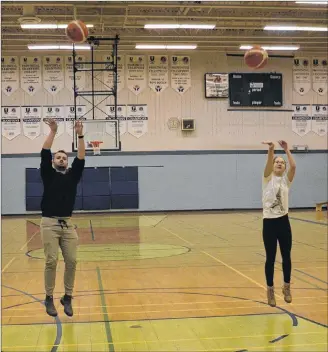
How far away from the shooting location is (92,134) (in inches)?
734

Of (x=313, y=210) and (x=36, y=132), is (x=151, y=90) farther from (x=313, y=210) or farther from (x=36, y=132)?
(x=313, y=210)

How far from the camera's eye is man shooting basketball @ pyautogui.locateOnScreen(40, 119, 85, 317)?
5.31 m

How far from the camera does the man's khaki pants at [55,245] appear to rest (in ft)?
17.7

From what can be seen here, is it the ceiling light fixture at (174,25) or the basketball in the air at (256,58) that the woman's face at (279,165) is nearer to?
the basketball in the air at (256,58)

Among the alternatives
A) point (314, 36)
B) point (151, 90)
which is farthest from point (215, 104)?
point (314, 36)

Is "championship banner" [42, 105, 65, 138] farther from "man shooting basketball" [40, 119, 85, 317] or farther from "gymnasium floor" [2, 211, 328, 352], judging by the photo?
"man shooting basketball" [40, 119, 85, 317]

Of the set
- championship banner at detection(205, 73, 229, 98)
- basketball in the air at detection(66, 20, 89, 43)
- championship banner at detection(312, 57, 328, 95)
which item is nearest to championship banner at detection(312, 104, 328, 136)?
championship banner at detection(312, 57, 328, 95)

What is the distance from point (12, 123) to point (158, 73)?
7059 mm

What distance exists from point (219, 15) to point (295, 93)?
7372 millimetres

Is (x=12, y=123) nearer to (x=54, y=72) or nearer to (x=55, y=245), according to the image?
(x=54, y=72)

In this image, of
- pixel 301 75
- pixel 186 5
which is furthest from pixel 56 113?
pixel 301 75

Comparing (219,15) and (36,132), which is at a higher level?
(219,15)

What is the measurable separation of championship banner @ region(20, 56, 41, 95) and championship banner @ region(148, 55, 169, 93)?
5083 millimetres

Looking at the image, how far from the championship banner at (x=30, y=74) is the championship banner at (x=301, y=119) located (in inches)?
477
